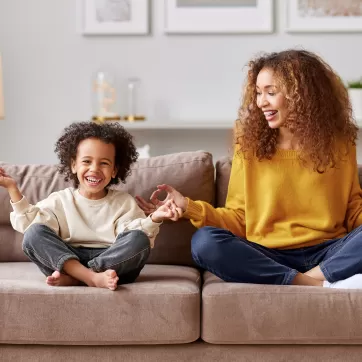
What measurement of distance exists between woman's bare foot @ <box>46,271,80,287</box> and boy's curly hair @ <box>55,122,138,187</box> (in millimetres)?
434

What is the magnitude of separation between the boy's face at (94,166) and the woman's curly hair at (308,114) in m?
0.48

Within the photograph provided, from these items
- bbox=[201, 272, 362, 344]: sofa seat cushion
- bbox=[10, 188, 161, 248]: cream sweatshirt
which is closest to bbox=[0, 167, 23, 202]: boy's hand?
bbox=[10, 188, 161, 248]: cream sweatshirt

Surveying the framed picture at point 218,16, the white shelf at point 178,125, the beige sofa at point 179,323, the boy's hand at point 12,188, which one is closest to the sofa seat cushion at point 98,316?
the beige sofa at point 179,323

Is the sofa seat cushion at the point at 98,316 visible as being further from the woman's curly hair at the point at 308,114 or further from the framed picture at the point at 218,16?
the framed picture at the point at 218,16

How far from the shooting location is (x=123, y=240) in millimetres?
2432

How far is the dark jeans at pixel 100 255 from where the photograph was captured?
2.36 meters

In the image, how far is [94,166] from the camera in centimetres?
257

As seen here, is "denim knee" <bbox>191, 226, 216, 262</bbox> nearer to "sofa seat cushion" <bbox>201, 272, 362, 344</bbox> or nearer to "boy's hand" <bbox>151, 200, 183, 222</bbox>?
"boy's hand" <bbox>151, 200, 183, 222</bbox>

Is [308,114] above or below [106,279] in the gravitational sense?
above

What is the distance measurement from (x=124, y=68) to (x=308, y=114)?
6.21 feet

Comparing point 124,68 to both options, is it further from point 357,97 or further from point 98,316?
point 98,316

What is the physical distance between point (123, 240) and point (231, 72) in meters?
2.17

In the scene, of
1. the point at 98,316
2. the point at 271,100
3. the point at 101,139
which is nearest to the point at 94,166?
the point at 101,139

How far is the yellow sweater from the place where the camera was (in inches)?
104
